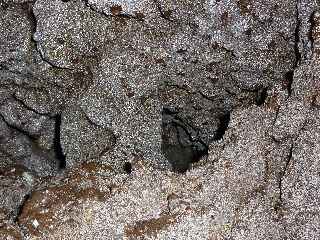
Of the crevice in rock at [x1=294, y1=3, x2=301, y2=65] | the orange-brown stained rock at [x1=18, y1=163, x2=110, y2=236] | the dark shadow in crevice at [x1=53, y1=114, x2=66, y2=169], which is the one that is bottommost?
the dark shadow in crevice at [x1=53, y1=114, x2=66, y2=169]

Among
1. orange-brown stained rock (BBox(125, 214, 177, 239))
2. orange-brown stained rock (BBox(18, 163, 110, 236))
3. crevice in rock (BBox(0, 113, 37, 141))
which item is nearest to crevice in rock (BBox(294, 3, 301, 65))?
orange-brown stained rock (BBox(125, 214, 177, 239))

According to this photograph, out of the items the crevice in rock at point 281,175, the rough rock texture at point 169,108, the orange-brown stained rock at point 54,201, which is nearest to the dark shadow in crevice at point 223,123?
the rough rock texture at point 169,108

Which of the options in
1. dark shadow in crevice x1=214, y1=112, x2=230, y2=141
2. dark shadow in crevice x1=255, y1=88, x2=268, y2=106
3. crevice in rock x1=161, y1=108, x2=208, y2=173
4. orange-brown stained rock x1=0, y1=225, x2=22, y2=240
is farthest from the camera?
crevice in rock x1=161, y1=108, x2=208, y2=173

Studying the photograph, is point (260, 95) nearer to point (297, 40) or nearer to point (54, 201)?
point (297, 40)

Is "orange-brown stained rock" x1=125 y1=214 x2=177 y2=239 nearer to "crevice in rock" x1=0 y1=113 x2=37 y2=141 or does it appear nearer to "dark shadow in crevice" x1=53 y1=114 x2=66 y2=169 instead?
"dark shadow in crevice" x1=53 y1=114 x2=66 y2=169

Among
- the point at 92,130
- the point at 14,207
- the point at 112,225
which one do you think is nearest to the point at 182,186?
the point at 112,225

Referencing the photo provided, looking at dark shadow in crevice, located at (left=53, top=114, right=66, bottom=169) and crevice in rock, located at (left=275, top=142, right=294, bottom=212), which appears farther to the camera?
dark shadow in crevice, located at (left=53, top=114, right=66, bottom=169)

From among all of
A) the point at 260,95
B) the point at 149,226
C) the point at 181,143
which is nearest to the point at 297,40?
the point at 260,95

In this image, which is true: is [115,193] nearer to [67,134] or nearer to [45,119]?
[67,134]
